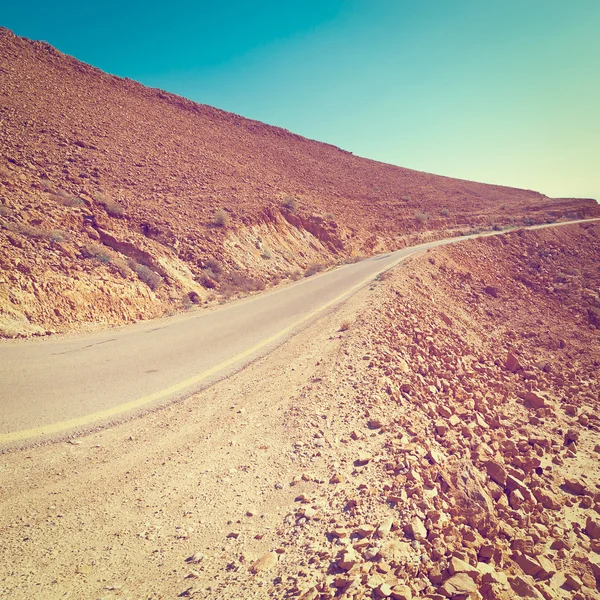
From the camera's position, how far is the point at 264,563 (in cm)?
288

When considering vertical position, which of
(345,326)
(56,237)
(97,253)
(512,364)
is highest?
(56,237)

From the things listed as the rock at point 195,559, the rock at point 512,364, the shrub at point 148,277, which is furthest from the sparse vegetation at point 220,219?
the rock at point 195,559

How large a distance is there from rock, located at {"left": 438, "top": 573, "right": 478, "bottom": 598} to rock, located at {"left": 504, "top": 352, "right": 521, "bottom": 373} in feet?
26.9

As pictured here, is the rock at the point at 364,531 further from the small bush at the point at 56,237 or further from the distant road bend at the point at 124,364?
the small bush at the point at 56,237

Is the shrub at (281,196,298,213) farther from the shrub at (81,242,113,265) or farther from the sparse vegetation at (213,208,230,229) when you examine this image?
the shrub at (81,242,113,265)

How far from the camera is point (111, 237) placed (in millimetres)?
13195

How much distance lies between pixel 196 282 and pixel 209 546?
39.6ft

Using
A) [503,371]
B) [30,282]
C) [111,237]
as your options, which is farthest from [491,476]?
[111,237]

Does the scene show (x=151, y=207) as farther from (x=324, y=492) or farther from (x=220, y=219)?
(x=324, y=492)

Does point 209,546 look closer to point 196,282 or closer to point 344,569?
point 344,569

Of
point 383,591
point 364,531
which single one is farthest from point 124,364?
point 383,591

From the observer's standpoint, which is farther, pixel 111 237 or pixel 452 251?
pixel 452 251

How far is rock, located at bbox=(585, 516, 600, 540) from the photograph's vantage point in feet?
15.4

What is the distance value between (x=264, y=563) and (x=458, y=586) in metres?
1.43
